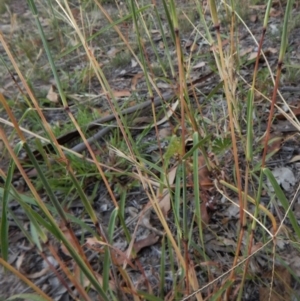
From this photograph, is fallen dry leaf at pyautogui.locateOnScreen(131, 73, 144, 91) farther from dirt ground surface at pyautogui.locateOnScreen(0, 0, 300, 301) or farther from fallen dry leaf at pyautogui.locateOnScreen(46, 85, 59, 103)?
fallen dry leaf at pyautogui.locateOnScreen(46, 85, 59, 103)

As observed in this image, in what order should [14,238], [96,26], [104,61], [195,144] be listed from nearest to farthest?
[195,144] → [14,238] → [104,61] → [96,26]

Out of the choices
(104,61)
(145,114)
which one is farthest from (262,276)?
(104,61)

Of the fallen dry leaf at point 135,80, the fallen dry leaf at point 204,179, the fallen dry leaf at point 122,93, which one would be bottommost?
the fallen dry leaf at point 135,80

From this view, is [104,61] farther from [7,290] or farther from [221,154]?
[7,290]

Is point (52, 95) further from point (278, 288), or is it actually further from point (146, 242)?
point (278, 288)

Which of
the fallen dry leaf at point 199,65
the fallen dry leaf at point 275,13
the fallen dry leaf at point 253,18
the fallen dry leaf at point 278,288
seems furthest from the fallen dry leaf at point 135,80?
the fallen dry leaf at point 278,288

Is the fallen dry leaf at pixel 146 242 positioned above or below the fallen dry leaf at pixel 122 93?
below

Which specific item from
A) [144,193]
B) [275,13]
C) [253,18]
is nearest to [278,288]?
[144,193]

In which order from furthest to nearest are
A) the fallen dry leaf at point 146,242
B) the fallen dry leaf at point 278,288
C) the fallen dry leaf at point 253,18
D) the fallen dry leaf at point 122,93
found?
the fallen dry leaf at point 253,18
the fallen dry leaf at point 122,93
the fallen dry leaf at point 146,242
the fallen dry leaf at point 278,288

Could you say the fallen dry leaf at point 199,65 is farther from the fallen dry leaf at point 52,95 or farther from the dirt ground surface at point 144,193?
the fallen dry leaf at point 52,95

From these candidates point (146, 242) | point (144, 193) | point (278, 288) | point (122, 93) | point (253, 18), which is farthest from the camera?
point (253, 18)

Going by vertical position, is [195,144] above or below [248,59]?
above
